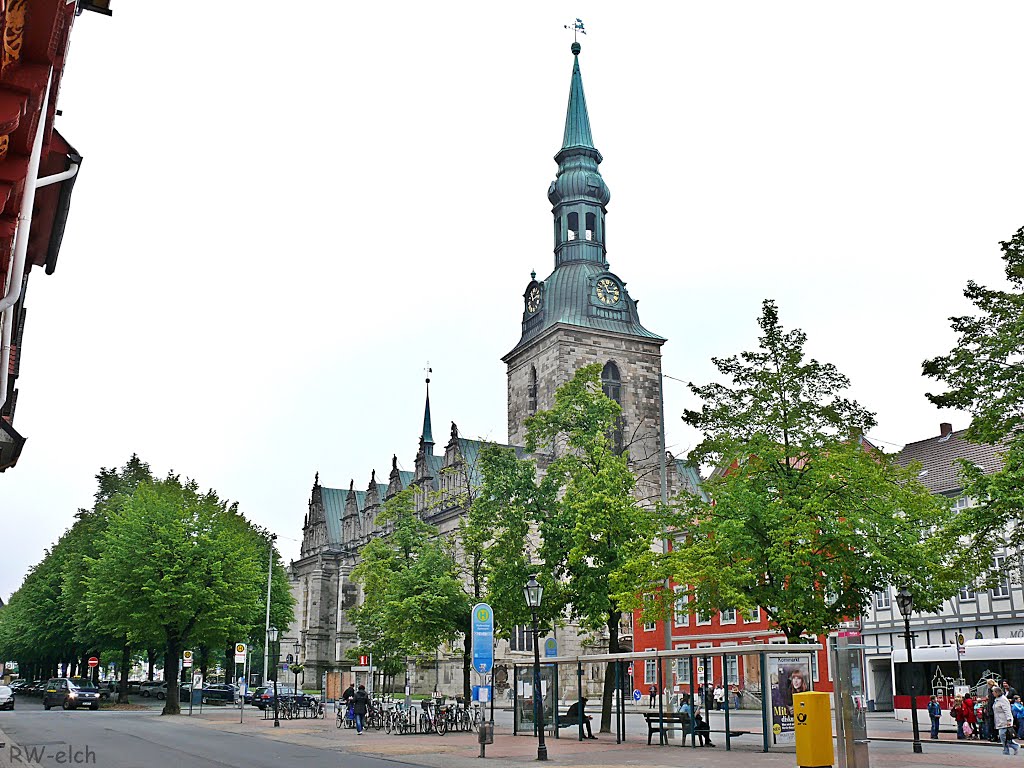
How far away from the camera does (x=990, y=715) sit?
1201 inches

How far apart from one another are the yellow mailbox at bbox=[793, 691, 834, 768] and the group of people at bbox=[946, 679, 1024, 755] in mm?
12842

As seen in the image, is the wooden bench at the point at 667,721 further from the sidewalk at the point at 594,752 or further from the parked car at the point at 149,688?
the parked car at the point at 149,688

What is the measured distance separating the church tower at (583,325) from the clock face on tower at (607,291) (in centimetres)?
7

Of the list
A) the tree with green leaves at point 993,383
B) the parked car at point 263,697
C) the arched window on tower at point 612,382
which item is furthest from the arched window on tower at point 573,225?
the tree with green leaves at point 993,383

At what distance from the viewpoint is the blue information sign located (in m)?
26.6

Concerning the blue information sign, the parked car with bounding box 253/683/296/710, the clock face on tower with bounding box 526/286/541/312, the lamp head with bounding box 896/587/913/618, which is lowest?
the parked car with bounding box 253/683/296/710

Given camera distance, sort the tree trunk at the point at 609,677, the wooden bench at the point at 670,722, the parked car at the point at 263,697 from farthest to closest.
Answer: the parked car at the point at 263,697
the tree trunk at the point at 609,677
the wooden bench at the point at 670,722

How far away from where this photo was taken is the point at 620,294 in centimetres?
7706

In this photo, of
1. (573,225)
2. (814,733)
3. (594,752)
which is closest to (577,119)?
(573,225)

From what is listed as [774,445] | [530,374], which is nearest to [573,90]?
[530,374]

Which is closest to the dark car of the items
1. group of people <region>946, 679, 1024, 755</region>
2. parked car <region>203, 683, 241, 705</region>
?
parked car <region>203, 683, 241, 705</region>

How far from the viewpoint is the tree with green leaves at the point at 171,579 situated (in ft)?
168

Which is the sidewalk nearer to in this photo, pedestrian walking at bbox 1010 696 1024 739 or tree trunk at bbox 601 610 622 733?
tree trunk at bbox 601 610 622 733

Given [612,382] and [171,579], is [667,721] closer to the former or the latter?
[171,579]
